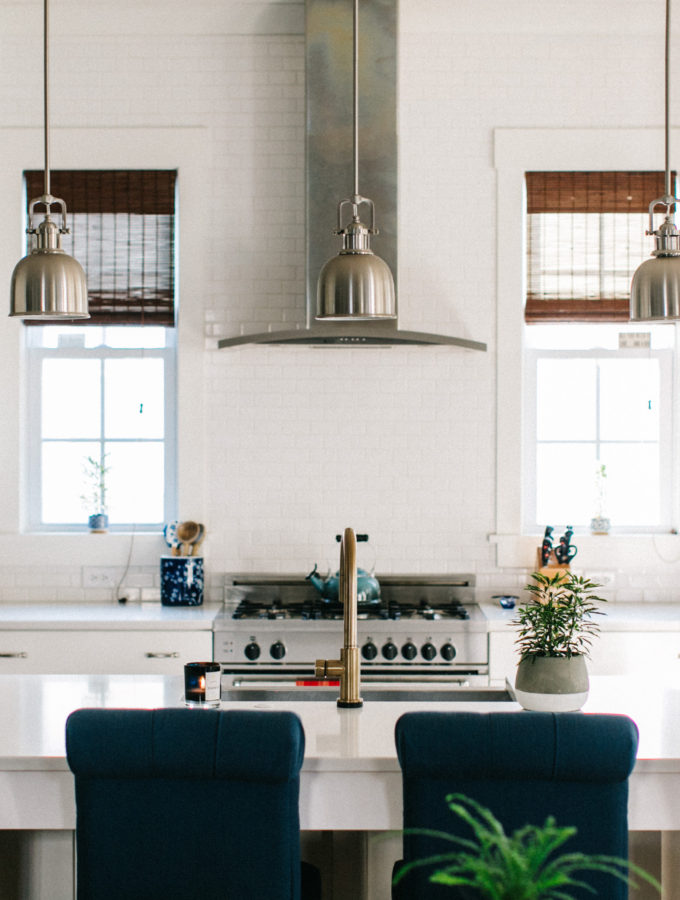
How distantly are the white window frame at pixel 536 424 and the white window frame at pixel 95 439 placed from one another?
171cm

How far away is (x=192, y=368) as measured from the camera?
15.8 feet

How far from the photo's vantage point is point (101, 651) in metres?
→ 4.18

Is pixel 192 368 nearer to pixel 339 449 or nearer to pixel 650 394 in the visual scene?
pixel 339 449

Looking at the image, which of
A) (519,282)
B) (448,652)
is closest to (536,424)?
(519,282)

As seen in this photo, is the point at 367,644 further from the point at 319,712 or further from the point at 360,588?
the point at 319,712

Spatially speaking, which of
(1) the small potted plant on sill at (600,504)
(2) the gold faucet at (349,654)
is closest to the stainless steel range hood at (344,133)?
(1) the small potted plant on sill at (600,504)

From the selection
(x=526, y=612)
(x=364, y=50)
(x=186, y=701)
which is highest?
(x=364, y=50)

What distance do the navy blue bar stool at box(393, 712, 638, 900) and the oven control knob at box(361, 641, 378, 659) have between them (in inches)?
80.4

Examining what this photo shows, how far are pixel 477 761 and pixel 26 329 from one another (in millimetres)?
3606

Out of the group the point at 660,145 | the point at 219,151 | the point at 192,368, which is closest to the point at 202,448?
the point at 192,368

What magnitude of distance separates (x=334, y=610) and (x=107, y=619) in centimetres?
96

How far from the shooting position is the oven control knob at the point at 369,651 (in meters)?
4.12

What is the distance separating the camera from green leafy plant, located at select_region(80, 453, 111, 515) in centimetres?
A: 494

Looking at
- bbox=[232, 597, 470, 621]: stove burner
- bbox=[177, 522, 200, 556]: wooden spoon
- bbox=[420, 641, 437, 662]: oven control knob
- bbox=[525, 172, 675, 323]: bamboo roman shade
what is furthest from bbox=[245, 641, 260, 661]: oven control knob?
bbox=[525, 172, 675, 323]: bamboo roman shade
